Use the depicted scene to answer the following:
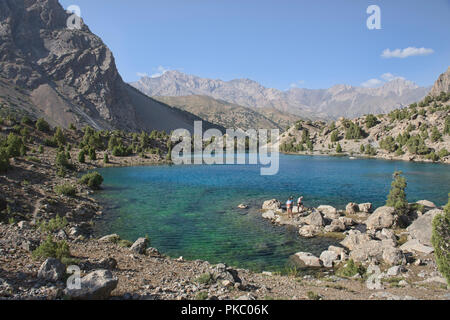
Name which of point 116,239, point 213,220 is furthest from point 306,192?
point 116,239

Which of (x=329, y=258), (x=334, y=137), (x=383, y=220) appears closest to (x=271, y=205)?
(x=383, y=220)

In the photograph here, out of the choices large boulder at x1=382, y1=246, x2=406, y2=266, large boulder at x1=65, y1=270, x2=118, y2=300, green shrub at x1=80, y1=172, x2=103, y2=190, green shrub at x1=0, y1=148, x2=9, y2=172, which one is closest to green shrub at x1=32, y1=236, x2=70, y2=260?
large boulder at x1=65, y1=270, x2=118, y2=300

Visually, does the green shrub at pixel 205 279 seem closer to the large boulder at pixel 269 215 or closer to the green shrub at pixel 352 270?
the green shrub at pixel 352 270

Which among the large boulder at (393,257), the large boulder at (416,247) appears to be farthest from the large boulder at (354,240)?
the large boulder at (393,257)

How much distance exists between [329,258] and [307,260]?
149 cm

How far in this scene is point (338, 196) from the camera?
133ft

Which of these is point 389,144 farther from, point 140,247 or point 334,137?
point 140,247

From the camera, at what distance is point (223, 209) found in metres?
32.9

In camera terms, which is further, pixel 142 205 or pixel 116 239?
pixel 142 205

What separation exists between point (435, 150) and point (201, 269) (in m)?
115

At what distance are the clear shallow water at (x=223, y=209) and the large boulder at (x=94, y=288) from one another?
10.1 meters

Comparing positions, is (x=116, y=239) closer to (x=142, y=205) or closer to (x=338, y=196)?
(x=142, y=205)

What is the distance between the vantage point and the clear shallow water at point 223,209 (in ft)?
68.7

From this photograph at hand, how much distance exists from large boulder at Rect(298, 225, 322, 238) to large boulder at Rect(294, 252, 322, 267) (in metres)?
4.86
